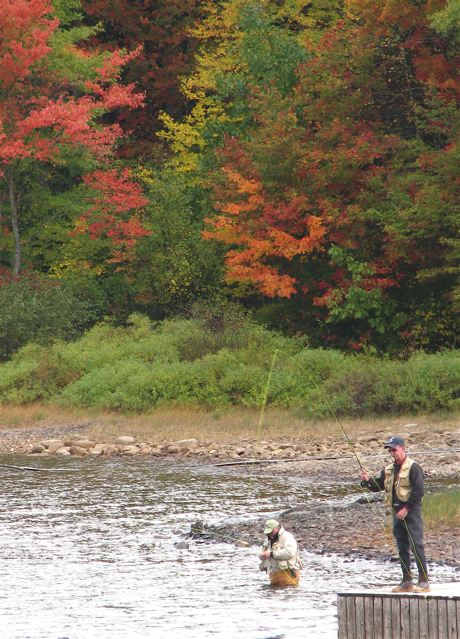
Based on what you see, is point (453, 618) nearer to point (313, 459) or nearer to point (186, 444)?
point (313, 459)

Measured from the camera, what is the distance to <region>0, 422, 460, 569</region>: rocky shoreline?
19562 millimetres

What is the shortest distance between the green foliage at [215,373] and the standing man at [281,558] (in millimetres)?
13256

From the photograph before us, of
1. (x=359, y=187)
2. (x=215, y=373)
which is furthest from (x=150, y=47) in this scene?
(x=215, y=373)

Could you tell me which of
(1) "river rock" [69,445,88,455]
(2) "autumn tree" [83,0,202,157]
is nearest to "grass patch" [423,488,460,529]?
(1) "river rock" [69,445,88,455]

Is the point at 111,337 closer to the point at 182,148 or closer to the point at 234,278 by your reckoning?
the point at 234,278

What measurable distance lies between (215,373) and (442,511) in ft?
50.6

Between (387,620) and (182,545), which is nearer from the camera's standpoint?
(387,620)

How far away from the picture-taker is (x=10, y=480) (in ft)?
88.1

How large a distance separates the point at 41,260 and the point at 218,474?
22.1 meters

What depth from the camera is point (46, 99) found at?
1672 inches

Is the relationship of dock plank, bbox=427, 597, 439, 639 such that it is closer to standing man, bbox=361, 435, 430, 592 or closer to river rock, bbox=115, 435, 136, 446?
standing man, bbox=361, 435, 430, 592

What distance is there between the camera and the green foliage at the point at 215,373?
32.4m

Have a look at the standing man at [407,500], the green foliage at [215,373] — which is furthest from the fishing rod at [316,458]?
the standing man at [407,500]

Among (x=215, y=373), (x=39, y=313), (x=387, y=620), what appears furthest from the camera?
(x=39, y=313)
